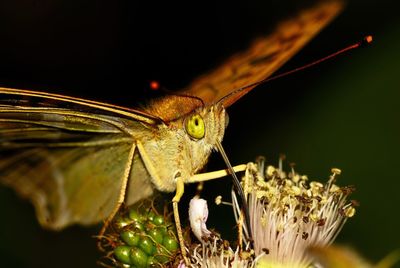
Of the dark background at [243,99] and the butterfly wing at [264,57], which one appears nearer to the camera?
the butterfly wing at [264,57]

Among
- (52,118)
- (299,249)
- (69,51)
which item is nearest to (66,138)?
Result: (52,118)

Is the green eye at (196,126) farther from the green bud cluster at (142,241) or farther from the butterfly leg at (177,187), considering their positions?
the green bud cluster at (142,241)

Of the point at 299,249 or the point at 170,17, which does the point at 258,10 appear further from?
the point at 299,249

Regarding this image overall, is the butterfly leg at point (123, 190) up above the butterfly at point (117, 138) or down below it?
below

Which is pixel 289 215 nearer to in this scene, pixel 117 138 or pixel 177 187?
pixel 177 187

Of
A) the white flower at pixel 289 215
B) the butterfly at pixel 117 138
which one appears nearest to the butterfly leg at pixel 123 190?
the butterfly at pixel 117 138

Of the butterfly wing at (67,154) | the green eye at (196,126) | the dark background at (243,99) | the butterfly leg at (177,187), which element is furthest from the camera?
the dark background at (243,99)

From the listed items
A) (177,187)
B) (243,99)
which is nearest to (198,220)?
(177,187)
